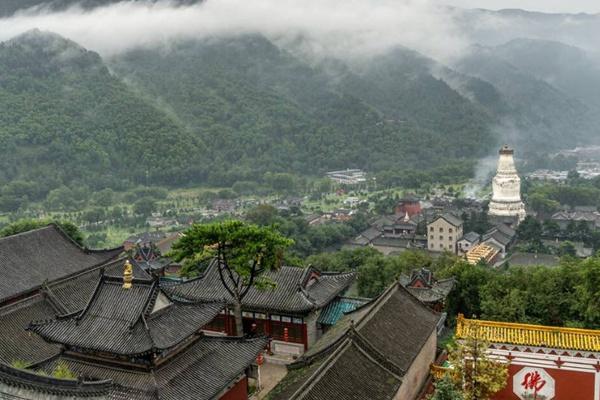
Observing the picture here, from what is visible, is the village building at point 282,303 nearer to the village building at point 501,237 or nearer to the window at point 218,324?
the window at point 218,324

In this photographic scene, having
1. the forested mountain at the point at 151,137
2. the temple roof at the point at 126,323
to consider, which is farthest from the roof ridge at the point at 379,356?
the forested mountain at the point at 151,137

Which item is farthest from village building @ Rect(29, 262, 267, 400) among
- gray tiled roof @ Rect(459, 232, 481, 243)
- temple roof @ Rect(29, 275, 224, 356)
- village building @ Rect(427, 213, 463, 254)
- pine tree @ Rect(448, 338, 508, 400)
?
gray tiled roof @ Rect(459, 232, 481, 243)

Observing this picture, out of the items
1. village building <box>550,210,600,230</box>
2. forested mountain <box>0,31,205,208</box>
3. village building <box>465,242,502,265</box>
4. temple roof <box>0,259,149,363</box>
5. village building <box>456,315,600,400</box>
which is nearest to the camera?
village building <box>456,315,600,400</box>

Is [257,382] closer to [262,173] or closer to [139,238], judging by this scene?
[139,238]

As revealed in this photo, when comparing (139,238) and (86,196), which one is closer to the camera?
(139,238)

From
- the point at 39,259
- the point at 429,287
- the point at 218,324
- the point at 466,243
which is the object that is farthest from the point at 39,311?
the point at 466,243

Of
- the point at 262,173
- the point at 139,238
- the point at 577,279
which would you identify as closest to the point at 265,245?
the point at 577,279

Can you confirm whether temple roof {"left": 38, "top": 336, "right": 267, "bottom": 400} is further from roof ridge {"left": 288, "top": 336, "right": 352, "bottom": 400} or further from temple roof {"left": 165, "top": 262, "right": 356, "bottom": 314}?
temple roof {"left": 165, "top": 262, "right": 356, "bottom": 314}

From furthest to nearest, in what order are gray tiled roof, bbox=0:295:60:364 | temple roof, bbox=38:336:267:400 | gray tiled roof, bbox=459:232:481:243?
gray tiled roof, bbox=459:232:481:243 → gray tiled roof, bbox=0:295:60:364 → temple roof, bbox=38:336:267:400
